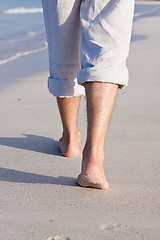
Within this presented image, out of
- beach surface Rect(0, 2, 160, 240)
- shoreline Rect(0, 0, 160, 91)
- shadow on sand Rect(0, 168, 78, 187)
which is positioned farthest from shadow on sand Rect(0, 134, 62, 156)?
shoreline Rect(0, 0, 160, 91)

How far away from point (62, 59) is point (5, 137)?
75cm

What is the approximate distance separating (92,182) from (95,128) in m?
0.22

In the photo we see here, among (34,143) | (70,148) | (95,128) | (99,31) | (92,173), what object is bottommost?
(34,143)

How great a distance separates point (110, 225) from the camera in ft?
5.61

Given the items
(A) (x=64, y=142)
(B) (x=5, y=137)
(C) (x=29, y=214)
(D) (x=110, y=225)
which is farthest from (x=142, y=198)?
(B) (x=5, y=137)

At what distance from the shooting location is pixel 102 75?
198cm

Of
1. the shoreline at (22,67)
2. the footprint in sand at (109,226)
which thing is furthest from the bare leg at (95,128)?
the shoreline at (22,67)

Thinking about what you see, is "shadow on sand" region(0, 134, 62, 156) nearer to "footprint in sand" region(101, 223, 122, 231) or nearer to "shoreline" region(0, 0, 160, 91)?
"footprint in sand" region(101, 223, 122, 231)

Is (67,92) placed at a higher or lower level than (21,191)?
higher

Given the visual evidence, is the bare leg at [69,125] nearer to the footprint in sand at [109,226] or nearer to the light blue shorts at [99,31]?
the light blue shorts at [99,31]

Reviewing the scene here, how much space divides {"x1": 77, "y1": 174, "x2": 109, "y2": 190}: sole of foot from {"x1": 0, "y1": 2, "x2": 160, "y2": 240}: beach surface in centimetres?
2

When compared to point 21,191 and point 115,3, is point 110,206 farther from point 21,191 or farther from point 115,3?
point 115,3

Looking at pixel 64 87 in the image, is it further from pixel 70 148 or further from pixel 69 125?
pixel 70 148

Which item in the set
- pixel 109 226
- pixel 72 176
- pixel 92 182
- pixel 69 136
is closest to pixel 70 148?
pixel 69 136
